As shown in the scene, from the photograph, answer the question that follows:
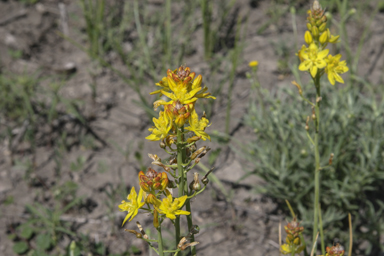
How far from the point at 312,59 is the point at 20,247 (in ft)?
8.63

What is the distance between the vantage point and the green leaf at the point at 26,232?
303 cm

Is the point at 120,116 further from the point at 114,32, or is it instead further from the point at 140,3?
the point at 140,3

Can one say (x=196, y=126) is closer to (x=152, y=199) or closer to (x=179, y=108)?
(x=179, y=108)

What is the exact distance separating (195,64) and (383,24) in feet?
8.63

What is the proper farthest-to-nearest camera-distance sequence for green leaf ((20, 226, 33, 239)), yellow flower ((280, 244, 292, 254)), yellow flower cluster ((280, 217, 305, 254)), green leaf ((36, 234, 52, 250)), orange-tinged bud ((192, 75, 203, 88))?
green leaf ((20, 226, 33, 239)) < green leaf ((36, 234, 52, 250)) < yellow flower ((280, 244, 292, 254)) < yellow flower cluster ((280, 217, 305, 254)) < orange-tinged bud ((192, 75, 203, 88))

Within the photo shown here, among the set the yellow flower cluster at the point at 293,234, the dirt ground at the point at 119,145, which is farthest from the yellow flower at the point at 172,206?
the dirt ground at the point at 119,145

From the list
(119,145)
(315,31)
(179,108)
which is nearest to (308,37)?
(315,31)

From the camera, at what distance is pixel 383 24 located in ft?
16.3

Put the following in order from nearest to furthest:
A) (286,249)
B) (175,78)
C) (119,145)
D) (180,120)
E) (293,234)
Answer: (180,120) < (175,78) < (293,234) < (286,249) < (119,145)

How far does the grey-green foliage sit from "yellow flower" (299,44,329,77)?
3.65 feet

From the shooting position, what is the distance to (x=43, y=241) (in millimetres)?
2906

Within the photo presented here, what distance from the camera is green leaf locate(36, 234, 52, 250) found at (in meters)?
2.88

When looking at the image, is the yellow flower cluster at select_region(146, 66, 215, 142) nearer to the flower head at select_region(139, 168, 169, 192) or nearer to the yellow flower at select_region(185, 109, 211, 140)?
the yellow flower at select_region(185, 109, 211, 140)

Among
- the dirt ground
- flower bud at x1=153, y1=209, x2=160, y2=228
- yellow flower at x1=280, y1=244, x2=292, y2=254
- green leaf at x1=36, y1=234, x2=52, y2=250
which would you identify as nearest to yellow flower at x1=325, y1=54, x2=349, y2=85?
yellow flower at x1=280, y1=244, x2=292, y2=254
